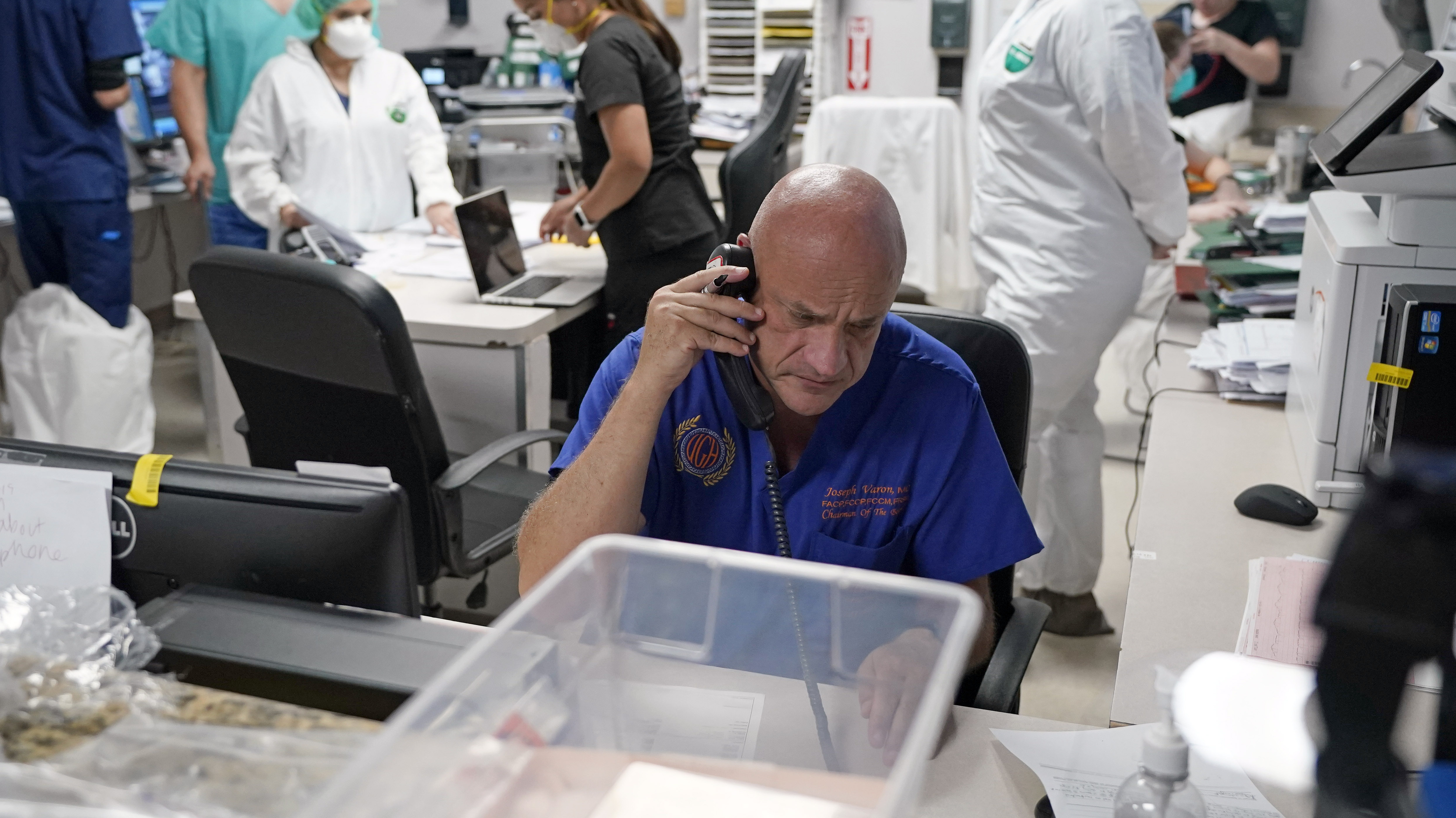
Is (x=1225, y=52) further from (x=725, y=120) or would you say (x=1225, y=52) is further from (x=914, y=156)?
(x=725, y=120)

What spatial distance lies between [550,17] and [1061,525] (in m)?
1.65

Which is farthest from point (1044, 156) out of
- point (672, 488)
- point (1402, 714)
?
point (1402, 714)

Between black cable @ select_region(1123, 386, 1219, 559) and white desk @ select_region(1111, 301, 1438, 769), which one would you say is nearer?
white desk @ select_region(1111, 301, 1438, 769)

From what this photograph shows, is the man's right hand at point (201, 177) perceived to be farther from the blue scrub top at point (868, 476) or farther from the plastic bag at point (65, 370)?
the blue scrub top at point (868, 476)

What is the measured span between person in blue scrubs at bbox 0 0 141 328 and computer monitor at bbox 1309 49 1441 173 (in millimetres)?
2901

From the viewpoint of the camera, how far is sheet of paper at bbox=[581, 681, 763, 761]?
2.13ft

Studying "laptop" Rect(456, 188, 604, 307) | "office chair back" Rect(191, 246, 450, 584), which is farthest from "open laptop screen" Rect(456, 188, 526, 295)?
"office chair back" Rect(191, 246, 450, 584)

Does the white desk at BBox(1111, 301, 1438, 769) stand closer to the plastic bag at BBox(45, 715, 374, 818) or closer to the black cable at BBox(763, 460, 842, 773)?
the black cable at BBox(763, 460, 842, 773)

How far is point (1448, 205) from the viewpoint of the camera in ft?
4.81

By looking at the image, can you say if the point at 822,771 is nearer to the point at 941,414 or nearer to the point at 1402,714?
the point at 1402,714

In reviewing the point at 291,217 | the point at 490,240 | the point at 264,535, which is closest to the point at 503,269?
the point at 490,240

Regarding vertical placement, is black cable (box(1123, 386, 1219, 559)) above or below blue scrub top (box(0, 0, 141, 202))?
below

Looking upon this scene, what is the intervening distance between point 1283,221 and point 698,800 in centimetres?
235

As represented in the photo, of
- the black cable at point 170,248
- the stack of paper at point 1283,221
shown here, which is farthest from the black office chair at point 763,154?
the black cable at point 170,248
